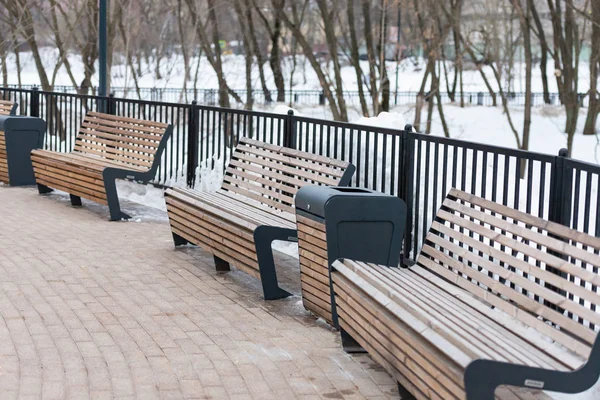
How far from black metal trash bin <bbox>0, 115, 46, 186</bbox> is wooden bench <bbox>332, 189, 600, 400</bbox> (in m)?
7.52

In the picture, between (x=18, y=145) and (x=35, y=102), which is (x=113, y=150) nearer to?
(x=18, y=145)

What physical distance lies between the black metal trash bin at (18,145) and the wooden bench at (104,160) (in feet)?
2.14

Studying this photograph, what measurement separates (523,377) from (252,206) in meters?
4.35

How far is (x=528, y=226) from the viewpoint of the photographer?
4.82 metres

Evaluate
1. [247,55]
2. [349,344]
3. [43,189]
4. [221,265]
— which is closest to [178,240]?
[221,265]

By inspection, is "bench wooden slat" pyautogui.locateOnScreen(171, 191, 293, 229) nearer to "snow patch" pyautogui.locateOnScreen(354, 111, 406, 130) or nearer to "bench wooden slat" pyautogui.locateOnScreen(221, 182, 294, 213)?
"bench wooden slat" pyautogui.locateOnScreen(221, 182, 294, 213)

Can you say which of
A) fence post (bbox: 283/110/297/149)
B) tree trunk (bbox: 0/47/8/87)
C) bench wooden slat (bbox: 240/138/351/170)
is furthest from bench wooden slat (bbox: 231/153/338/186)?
tree trunk (bbox: 0/47/8/87)

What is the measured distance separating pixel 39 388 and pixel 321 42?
68946mm

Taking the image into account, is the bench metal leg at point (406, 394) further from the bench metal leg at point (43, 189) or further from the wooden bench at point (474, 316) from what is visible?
the bench metal leg at point (43, 189)

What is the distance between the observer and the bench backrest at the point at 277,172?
23.5 ft

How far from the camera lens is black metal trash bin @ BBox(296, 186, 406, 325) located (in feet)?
18.9

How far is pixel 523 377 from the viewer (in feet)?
12.5

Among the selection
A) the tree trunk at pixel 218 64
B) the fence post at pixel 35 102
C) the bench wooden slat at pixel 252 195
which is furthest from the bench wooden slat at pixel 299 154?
the tree trunk at pixel 218 64

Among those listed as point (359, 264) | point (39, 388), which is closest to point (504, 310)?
point (359, 264)
